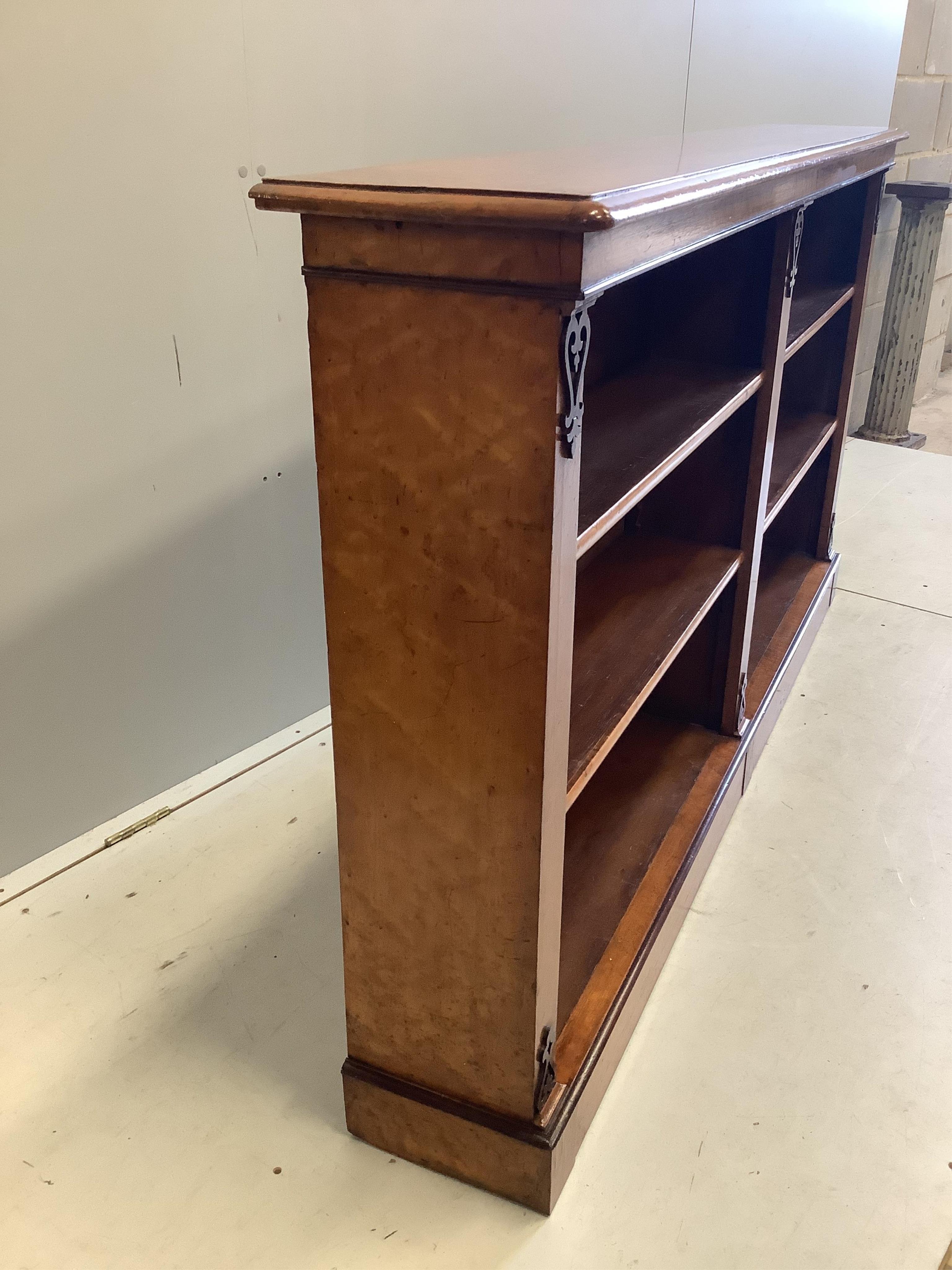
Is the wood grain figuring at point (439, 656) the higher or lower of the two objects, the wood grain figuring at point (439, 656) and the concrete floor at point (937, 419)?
the higher

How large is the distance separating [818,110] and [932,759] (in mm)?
2791

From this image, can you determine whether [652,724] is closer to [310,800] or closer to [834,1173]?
[310,800]

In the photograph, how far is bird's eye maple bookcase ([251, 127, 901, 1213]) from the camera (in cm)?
98

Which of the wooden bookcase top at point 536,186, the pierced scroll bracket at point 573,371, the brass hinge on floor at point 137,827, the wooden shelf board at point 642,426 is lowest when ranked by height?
the brass hinge on floor at point 137,827

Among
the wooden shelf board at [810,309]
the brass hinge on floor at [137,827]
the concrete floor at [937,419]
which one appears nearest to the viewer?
the brass hinge on floor at [137,827]

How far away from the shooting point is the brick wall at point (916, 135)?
4.81m

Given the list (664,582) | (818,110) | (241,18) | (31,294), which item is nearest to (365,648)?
(664,582)

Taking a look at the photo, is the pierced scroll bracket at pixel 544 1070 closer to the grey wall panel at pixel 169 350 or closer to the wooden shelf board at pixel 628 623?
the wooden shelf board at pixel 628 623

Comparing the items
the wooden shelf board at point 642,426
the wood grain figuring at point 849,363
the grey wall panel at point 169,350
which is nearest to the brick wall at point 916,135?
the wood grain figuring at point 849,363

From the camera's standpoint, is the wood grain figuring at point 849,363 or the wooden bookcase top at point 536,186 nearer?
the wooden bookcase top at point 536,186

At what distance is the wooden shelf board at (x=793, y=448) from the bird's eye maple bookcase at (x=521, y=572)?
11.1 inches

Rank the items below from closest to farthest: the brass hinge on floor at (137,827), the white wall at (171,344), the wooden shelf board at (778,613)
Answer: the white wall at (171,344) → the brass hinge on floor at (137,827) → the wooden shelf board at (778,613)

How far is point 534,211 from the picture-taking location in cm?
88

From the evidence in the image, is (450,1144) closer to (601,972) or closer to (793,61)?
(601,972)
